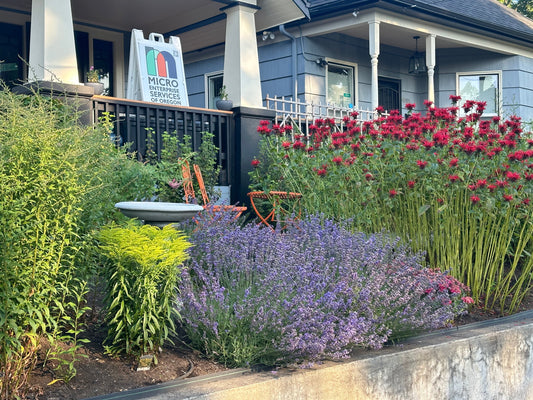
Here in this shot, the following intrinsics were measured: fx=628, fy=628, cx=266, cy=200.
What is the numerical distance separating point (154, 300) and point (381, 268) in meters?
1.56

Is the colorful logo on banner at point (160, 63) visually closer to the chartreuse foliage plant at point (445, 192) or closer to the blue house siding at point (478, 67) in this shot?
the chartreuse foliage plant at point (445, 192)

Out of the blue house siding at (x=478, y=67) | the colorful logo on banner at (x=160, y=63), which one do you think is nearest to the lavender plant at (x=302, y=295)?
the colorful logo on banner at (x=160, y=63)

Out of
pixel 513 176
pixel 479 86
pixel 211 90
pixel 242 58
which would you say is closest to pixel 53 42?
pixel 242 58

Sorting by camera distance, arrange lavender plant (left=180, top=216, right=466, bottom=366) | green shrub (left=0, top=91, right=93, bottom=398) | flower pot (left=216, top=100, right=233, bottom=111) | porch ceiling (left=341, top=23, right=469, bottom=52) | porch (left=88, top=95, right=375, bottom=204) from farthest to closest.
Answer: porch ceiling (left=341, top=23, right=469, bottom=52) < flower pot (left=216, top=100, right=233, bottom=111) < porch (left=88, top=95, right=375, bottom=204) < lavender plant (left=180, top=216, right=466, bottom=366) < green shrub (left=0, top=91, right=93, bottom=398)

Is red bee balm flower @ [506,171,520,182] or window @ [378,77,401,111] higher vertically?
window @ [378,77,401,111]

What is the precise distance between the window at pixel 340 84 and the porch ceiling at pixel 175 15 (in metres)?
2.80

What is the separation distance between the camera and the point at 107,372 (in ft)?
9.80

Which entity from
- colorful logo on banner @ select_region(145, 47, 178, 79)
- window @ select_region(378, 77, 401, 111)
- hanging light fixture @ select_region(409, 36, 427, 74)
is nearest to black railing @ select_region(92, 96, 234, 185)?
colorful logo on banner @ select_region(145, 47, 178, 79)

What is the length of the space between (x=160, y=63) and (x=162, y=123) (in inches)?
44.3

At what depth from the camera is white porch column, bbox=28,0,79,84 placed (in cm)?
664

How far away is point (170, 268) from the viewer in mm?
3080

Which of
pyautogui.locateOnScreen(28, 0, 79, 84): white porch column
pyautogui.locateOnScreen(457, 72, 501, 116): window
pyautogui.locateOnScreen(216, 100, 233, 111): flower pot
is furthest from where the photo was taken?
pyautogui.locateOnScreen(457, 72, 501, 116): window

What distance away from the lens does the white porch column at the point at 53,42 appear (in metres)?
6.64

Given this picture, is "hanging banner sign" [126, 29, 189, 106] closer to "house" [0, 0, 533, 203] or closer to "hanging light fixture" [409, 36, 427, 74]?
"house" [0, 0, 533, 203]
